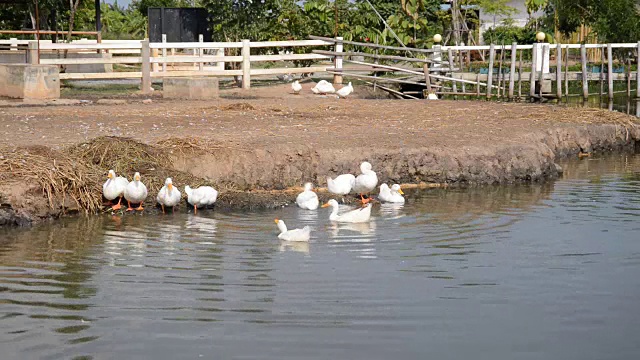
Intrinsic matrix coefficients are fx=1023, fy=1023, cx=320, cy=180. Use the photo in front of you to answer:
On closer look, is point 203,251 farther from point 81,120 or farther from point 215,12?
point 215,12

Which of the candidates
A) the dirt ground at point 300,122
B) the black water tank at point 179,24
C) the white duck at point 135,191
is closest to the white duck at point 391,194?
the dirt ground at point 300,122

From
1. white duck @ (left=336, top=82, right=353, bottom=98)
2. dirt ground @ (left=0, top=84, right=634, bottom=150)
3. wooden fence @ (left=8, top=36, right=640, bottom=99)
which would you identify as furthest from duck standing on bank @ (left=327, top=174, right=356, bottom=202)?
wooden fence @ (left=8, top=36, right=640, bottom=99)

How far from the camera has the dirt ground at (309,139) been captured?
1418 cm

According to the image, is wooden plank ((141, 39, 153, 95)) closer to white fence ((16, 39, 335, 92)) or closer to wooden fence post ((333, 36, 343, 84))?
white fence ((16, 39, 335, 92))

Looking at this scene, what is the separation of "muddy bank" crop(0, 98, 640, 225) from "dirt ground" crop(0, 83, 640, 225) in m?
0.02

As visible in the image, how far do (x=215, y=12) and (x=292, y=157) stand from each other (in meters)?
19.2

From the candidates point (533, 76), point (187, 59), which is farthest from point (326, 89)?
point (533, 76)

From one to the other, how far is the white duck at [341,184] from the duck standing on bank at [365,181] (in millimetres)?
84

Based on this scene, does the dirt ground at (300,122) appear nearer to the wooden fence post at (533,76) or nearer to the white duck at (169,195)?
the white duck at (169,195)

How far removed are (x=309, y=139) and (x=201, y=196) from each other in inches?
133

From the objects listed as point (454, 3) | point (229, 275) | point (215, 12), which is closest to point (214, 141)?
point (229, 275)

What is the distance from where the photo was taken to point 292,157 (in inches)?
580

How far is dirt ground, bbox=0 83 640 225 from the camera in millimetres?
14180

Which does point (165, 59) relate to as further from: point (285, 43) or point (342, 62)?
point (342, 62)
